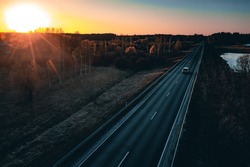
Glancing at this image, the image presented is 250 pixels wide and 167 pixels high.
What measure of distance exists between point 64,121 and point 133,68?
45425mm

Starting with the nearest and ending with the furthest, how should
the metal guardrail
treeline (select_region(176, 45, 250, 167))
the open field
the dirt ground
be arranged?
the metal guardrail → treeline (select_region(176, 45, 250, 167)) → the dirt ground → the open field

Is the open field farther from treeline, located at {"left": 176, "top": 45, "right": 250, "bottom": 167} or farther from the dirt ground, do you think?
treeline, located at {"left": 176, "top": 45, "right": 250, "bottom": 167}

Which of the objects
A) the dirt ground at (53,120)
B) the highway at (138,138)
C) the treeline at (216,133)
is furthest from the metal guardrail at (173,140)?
the dirt ground at (53,120)

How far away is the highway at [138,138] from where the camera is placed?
1742 centimetres

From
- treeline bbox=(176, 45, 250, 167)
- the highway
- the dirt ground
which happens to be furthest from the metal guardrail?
the dirt ground

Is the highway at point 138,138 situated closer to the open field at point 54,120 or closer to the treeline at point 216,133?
the treeline at point 216,133

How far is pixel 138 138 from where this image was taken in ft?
69.5

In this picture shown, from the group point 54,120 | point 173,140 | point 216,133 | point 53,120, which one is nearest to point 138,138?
point 173,140

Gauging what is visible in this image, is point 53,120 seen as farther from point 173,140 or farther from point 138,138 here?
point 173,140

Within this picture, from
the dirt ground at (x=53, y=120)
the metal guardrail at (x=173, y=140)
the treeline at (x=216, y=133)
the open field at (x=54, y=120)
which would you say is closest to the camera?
the metal guardrail at (x=173, y=140)

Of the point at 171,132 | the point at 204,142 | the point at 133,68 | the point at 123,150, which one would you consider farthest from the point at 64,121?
the point at 133,68

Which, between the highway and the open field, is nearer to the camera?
the highway

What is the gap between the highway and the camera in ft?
57.2

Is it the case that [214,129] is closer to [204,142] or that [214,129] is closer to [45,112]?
[204,142]
